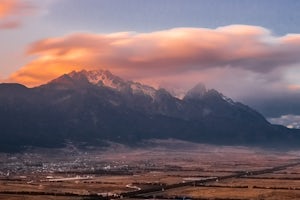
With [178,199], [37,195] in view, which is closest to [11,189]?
[37,195]

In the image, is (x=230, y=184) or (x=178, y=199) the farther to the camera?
(x=230, y=184)

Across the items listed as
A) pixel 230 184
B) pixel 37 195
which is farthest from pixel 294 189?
pixel 37 195

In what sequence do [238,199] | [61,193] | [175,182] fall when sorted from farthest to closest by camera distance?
[175,182], [61,193], [238,199]

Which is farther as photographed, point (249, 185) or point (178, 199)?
point (249, 185)

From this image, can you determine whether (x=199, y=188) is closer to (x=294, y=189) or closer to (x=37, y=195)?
(x=294, y=189)

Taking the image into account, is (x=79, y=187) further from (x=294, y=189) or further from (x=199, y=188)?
(x=294, y=189)

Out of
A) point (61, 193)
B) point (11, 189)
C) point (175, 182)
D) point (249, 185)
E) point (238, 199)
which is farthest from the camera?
point (175, 182)

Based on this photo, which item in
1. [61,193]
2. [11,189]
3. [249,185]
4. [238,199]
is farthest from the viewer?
[249,185]

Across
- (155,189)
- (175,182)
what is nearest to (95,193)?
(155,189)

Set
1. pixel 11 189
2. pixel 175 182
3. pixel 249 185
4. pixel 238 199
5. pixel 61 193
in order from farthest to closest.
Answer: pixel 175 182, pixel 249 185, pixel 11 189, pixel 61 193, pixel 238 199
